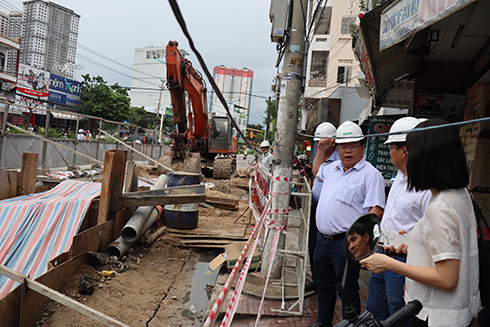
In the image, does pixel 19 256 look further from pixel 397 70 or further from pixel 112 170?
pixel 397 70

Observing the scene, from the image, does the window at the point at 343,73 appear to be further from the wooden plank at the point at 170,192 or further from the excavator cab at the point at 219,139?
the wooden plank at the point at 170,192

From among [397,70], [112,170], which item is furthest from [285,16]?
[112,170]

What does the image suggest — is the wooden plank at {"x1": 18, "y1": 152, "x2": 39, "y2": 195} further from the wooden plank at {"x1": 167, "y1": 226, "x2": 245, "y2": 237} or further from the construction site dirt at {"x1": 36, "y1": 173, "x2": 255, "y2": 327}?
the wooden plank at {"x1": 167, "y1": 226, "x2": 245, "y2": 237}

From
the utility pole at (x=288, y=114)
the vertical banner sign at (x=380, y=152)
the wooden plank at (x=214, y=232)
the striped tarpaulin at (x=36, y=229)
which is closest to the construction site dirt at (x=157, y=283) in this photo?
the wooden plank at (x=214, y=232)

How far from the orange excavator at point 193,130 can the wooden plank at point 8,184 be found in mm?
6368

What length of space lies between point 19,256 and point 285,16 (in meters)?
4.56

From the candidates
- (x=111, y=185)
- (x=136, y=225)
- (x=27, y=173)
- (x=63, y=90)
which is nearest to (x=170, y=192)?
(x=136, y=225)

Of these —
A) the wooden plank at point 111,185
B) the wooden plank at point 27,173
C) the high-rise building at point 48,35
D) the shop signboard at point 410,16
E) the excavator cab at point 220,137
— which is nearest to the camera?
the shop signboard at point 410,16

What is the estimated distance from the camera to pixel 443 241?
149 cm

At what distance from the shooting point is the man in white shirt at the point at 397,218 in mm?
2178

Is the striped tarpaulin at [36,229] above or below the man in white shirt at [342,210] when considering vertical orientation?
below

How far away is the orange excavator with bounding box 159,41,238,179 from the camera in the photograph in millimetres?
11414

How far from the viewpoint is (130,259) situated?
5.61 m

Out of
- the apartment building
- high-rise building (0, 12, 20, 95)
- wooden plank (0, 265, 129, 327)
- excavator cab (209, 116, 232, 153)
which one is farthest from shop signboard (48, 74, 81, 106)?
wooden plank (0, 265, 129, 327)
